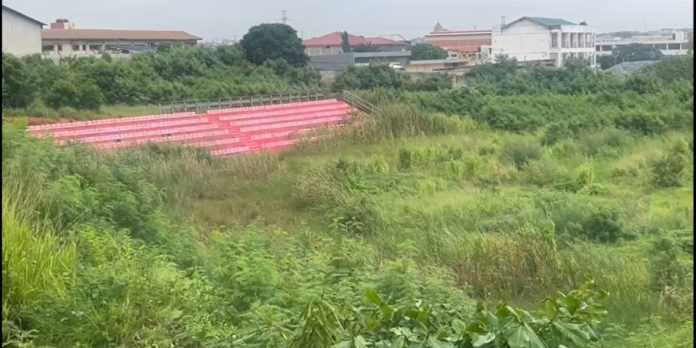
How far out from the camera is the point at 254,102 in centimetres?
1873

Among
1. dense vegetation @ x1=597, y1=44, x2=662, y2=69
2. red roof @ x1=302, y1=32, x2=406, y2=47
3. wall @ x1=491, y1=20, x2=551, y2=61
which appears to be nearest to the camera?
dense vegetation @ x1=597, y1=44, x2=662, y2=69

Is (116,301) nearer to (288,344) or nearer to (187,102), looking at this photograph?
(288,344)

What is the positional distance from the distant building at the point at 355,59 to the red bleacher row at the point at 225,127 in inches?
301

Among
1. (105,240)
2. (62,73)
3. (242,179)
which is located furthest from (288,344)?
(62,73)

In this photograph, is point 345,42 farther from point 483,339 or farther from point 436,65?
point 483,339

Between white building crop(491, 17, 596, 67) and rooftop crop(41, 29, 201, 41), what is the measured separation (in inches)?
423

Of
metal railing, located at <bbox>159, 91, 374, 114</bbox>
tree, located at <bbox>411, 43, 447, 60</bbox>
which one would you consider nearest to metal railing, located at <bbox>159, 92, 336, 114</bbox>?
metal railing, located at <bbox>159, 91, 374, 114</bbox>

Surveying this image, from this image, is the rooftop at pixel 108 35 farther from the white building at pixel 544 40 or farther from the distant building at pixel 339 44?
the white building at pixel 544 40

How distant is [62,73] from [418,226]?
12.6 metres

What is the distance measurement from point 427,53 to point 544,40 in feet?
12.7

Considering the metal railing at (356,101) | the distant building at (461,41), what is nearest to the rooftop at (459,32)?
the distant building at (461,41)

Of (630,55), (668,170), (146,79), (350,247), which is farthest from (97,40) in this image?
(350,247)

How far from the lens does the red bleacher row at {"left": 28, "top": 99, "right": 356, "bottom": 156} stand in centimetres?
1287

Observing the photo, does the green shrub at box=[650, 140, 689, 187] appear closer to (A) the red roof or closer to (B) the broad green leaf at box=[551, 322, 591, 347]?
(B) the broad green leaf at box=[551, 322, 591, 347]
